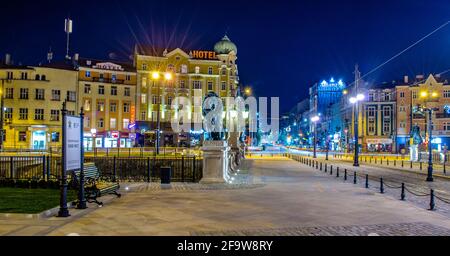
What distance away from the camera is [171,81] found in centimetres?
8362

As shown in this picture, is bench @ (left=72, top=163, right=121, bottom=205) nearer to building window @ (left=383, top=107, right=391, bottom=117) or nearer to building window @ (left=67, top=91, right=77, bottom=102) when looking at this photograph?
building window @ (left=67, top=91, right=77, bottom=102)

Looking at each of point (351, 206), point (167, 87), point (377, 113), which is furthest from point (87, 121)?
point (351, 206)

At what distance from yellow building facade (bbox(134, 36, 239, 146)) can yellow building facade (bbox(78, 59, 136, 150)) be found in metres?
2.13

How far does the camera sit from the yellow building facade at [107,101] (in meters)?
74.7

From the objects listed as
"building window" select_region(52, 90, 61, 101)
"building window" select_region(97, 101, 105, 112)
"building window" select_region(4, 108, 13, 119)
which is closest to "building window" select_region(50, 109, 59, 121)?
"building window" select_region(52, 90, 61, 101)

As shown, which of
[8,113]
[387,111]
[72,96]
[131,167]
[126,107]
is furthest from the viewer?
[387,111]

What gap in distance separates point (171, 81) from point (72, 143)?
72.0 m

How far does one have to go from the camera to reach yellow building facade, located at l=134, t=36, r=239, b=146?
80562mm

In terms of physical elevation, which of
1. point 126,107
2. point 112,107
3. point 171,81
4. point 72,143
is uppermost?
point 171,81

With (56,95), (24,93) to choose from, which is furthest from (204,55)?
(24,93)

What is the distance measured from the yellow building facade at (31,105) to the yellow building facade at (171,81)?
14.7 metres

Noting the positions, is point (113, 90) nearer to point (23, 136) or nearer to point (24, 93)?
point (24, 93)
